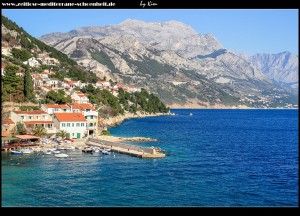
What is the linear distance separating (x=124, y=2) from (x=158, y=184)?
2958 centimetres

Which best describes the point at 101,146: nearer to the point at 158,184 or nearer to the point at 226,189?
the point at 158,184

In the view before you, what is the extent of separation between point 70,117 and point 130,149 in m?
16.9

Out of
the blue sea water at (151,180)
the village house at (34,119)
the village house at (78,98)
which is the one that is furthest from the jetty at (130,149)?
the village house at (78,98)

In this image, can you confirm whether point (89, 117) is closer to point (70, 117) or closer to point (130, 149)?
point (70, 117)

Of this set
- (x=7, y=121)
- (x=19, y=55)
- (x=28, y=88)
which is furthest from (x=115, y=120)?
(x=7, y=121)

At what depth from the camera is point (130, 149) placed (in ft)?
192

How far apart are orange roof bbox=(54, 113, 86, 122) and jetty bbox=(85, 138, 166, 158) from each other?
4613 mm

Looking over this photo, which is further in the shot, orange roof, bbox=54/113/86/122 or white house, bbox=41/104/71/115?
white house, bbox=41/104/71/115

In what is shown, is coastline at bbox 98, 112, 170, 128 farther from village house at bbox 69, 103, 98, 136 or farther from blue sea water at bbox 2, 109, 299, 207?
blue sea water at bbox 2, 109, 299, 207

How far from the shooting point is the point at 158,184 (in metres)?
36.3

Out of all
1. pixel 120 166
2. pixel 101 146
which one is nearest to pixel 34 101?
pixel 101 146

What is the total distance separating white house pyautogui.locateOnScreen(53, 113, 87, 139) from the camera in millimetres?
68125

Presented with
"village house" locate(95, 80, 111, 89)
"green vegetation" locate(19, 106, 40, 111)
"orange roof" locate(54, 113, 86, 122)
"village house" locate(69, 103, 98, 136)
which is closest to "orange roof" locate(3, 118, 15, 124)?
"green vegetation" locate(19, 106, 40, 111)

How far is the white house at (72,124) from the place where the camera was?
68.1 m
